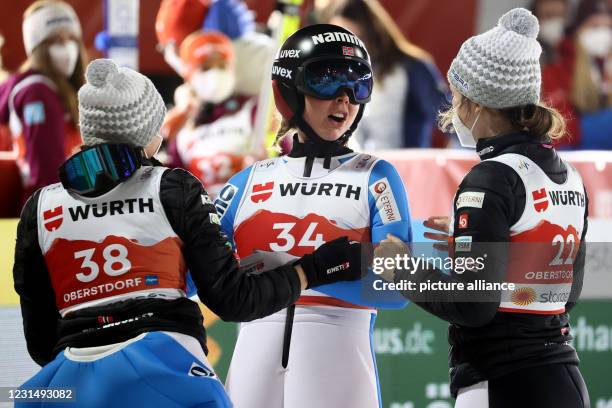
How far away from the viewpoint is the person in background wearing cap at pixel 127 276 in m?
2.52

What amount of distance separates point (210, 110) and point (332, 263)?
498cm

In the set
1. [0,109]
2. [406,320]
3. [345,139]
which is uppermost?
[345,139]

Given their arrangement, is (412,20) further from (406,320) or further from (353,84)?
(353,84)

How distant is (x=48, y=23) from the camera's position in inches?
270

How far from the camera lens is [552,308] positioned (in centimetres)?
289

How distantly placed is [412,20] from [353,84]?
5.77m

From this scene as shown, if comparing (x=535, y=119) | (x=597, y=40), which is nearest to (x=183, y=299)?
(x=535, y=119)

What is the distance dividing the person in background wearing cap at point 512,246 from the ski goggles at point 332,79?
36cm

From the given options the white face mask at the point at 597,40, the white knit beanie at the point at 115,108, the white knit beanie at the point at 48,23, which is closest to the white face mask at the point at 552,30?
the white face mask at the point at 597,40

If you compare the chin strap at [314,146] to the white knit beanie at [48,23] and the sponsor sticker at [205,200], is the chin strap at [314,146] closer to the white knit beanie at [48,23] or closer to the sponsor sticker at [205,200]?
the sponsor sticker at [205,200]

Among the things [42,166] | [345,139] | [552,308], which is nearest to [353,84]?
[345,139]

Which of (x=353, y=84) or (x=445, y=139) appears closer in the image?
(x=353, y=84)

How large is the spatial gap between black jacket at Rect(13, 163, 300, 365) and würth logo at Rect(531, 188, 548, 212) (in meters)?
0.68

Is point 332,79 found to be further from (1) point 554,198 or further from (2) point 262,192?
(1) point 554,198
